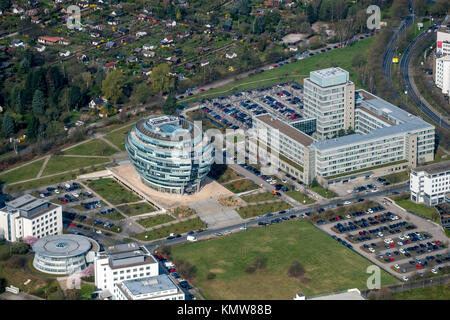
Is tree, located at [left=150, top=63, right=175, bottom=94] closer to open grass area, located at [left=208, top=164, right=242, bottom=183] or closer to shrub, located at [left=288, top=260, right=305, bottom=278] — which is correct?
open grass area, located at [left=208, top=164, right=242, bottom=183]

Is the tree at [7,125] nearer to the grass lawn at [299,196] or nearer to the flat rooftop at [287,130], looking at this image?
the flat rooftop at [287,130]

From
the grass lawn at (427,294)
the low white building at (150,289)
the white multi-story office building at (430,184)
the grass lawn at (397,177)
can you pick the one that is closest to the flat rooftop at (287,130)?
the grass lawn at (397,177)

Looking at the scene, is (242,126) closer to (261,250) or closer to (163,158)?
(163,158)

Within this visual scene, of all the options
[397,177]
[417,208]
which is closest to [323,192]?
[397,177]

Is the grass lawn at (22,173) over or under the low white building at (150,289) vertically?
under

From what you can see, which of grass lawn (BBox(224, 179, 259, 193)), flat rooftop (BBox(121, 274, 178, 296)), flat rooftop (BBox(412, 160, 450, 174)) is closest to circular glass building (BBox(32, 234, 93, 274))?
flat rooftop (BBox(121, 274, 178, 296))

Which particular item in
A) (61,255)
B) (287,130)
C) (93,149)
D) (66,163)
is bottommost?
(66,163)

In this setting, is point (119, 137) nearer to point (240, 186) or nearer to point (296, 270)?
point (240, 186)
